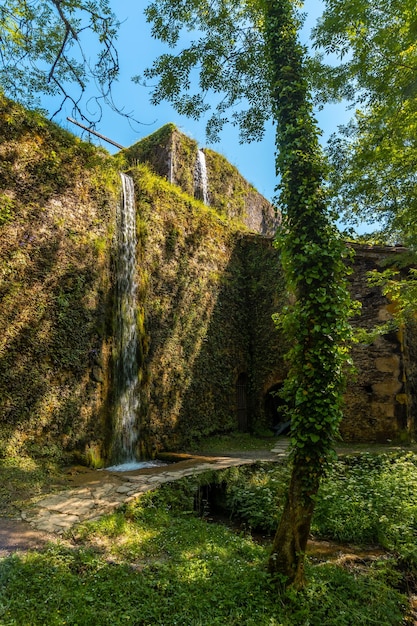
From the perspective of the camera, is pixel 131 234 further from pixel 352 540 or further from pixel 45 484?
pixel 352 540

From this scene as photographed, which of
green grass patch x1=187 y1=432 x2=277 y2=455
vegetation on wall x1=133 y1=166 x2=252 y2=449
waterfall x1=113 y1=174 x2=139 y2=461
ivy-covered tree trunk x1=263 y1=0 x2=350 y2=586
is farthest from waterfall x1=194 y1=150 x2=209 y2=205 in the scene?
ivy-covered tree trunk x1=263 y1=0 x2=350 y2=586

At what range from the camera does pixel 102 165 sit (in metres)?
8.51

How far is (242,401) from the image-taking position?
1198cm

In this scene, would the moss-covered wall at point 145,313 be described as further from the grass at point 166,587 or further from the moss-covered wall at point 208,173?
the grass at point 166,587

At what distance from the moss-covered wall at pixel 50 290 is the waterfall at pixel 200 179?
658 cm

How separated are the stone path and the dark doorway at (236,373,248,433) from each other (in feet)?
13.9

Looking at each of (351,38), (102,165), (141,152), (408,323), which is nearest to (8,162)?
(102,165)

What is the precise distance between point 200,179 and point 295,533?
13.1 metres

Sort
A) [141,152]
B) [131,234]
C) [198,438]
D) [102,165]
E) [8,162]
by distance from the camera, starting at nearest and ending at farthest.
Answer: [8,162], [102,165], [131,234], [198,438], [141,152]

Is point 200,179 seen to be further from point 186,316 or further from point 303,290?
point 303,290

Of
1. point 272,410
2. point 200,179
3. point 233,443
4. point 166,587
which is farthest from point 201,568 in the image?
point 200,179

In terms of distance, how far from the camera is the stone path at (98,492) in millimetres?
4383

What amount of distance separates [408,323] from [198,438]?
20.7ft

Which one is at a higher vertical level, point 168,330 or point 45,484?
point 168,330
